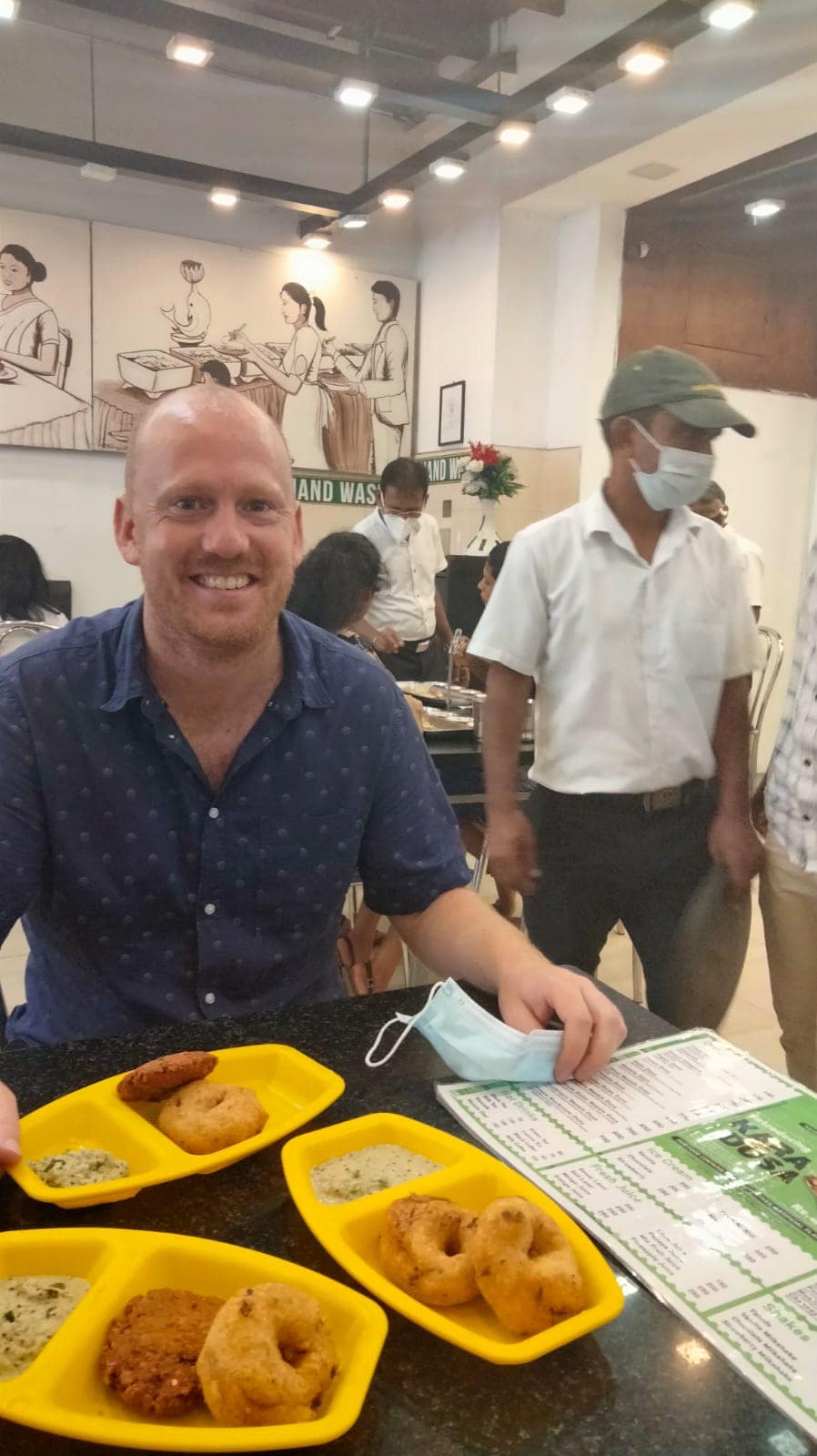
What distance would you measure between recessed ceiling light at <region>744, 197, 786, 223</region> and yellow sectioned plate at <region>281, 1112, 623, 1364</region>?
5.06m

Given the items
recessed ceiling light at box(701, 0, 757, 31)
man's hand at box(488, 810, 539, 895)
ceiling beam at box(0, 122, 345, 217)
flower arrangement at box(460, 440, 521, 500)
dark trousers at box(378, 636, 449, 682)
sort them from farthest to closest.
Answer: flower arrangement at box(460, 440, 521, 500) → dark trousers at box(378, 636, 449, 682) → ceiling beam at box(0, 122, 345, 217) → recessed ceiling light at box(701, 0, 757, 31) → man's hand at box(488, 810, 539, 895)

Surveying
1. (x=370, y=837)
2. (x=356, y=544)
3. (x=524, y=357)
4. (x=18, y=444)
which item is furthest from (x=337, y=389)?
(x=370, y=837)

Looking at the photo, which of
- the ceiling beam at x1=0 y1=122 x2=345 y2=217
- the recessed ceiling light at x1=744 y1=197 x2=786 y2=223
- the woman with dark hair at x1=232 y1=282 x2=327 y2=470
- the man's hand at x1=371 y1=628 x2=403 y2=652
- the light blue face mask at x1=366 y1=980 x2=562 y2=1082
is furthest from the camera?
the woman with dark hair at x1=232 y1=282 x2=327 y2=470

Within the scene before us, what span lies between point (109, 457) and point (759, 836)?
167 inches

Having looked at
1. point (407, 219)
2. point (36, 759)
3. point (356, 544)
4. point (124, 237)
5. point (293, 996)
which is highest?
point (407, 219)

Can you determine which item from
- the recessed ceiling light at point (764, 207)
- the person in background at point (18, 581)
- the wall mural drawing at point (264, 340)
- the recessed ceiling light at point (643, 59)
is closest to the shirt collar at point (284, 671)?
the person in background at point (18, 581)

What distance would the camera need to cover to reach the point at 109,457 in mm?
5102

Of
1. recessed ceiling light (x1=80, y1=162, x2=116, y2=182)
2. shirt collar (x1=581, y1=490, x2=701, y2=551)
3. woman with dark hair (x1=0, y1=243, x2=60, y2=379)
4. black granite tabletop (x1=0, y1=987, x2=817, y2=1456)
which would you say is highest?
recessed ceiling light (x1=80, y1=162, x2=116, y2=182)

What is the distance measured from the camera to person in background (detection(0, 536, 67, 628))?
3.62 m

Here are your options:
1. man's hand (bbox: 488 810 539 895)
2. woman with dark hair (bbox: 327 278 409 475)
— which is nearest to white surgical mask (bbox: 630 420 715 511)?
man's hand (bbox: 488 810 539 895)

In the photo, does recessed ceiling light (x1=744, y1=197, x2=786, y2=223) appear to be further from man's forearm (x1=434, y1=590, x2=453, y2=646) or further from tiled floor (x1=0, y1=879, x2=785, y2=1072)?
tiled floor (x1=0, y1=879, x2=785, y2=1072)

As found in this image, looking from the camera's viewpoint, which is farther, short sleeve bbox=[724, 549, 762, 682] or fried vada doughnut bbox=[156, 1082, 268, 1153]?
short sleeve bbox=[724, 549, 762, 682]

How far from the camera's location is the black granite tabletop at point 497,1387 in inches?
21.1

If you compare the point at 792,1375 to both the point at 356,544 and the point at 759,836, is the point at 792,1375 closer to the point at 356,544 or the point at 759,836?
the point at 759,836
